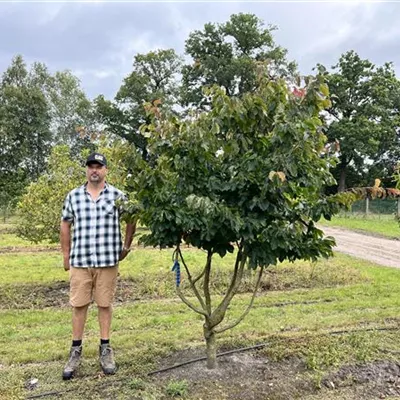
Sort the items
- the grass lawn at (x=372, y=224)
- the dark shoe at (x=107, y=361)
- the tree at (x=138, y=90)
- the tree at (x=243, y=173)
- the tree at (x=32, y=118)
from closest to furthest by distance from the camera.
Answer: the tree at (x=243, y=173) → the dark shoe at (x=107, y=361) → the grass lawn at (x=372, y=224) → the tree at (x=32, y=118) → the tree at (x=138, y=90)

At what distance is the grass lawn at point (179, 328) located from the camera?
3.60 meters

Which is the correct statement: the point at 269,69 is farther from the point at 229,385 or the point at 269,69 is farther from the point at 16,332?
the point at 16,332

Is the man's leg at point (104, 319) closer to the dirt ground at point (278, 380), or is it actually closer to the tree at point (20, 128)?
the dirt ground at point (278, 380)

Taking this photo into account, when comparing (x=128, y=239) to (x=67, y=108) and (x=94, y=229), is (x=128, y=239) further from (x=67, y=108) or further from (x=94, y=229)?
(x=67, y=108)

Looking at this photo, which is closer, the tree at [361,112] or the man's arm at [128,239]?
the man's arm at [128,239]

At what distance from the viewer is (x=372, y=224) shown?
2236 centimetres

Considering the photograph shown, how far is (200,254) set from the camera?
41.2ft

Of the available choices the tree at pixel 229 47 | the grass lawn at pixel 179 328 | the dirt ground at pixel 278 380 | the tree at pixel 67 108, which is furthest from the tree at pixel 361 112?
the dirt ground at pixel 278 380

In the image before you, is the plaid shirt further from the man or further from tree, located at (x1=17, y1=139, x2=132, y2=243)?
tree, located at (x1=17, y1=139, x2=132, y2=243)

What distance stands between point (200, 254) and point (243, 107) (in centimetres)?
950

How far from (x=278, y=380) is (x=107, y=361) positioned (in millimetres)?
1387

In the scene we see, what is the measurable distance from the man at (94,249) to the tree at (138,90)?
33.0m

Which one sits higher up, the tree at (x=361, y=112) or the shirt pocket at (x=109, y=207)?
the tree at (x=361, y=112)

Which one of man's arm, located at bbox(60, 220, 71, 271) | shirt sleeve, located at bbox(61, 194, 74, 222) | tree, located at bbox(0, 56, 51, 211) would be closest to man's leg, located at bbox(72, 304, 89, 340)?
man's arm, located at bbox(60, 220, 71, 271)
